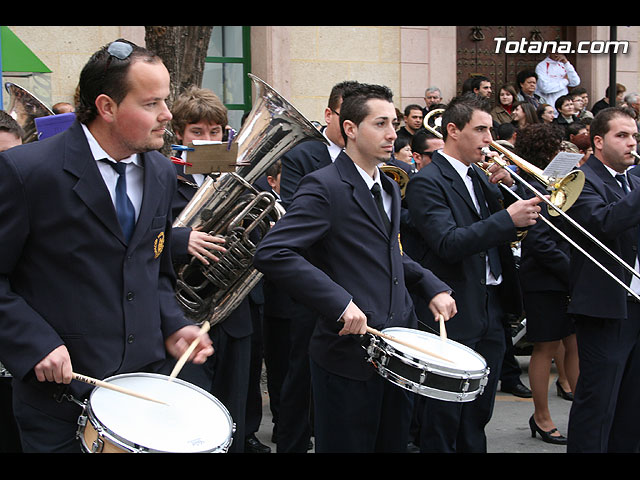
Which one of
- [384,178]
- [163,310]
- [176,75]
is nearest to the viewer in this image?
[163,310]

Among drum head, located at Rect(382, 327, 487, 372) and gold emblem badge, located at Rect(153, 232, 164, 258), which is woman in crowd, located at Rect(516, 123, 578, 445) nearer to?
drum head, located at Rect(382, 327, 487, 372)

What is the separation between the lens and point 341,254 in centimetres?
368

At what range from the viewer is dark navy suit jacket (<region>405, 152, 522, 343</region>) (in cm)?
439

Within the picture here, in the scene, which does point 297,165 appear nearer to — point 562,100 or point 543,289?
point 543,289

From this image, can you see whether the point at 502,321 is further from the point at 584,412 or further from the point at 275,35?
the point at 275,35

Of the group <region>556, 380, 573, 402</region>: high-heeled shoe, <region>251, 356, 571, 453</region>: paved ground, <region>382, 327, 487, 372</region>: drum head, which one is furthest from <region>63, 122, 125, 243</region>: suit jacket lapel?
<region>556, 380, 573, 402</region>: high-heeled shoe

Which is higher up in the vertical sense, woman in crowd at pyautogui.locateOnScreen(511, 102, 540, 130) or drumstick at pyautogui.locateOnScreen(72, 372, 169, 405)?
woman in crowd at pyautogui.locateOnScreen(511, 102, 540, 130)

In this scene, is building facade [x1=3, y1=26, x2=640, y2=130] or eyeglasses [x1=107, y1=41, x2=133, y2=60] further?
building facade [x1=3, y1=26, x2=640, y2=130]

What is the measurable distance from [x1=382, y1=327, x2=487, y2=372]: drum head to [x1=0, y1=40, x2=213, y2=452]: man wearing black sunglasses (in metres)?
1.02

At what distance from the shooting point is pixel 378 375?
3627 millimetres

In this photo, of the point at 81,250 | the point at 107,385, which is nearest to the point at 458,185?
the point at 81,250

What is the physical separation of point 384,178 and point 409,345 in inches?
36.7

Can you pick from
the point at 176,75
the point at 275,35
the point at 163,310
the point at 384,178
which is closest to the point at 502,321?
the point at 384,178

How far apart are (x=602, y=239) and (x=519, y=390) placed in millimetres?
2632
